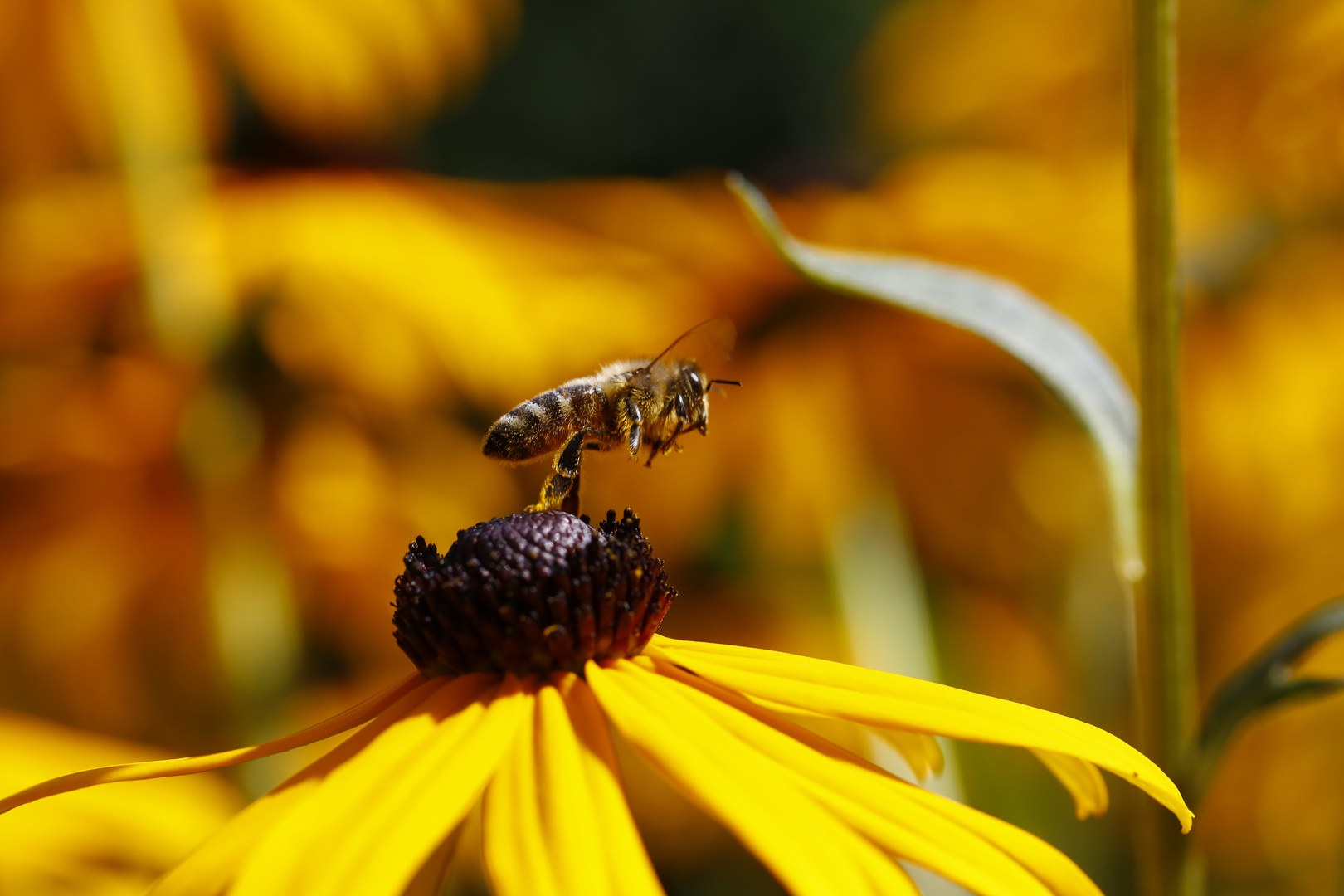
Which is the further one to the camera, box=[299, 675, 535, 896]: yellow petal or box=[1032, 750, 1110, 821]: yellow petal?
box=[1032, 750, 1110, 821]: yellow petal

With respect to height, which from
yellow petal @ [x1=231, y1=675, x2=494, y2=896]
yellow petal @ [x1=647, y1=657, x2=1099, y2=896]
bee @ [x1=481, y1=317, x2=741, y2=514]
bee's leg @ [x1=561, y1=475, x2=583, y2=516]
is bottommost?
yellow petal @ [x1=647, y1=657, x2=1099, y2=896]

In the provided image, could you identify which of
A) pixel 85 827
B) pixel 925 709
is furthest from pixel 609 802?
pixel 85 827

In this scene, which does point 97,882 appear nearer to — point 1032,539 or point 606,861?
point 606,861

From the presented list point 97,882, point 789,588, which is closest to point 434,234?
point 789,588

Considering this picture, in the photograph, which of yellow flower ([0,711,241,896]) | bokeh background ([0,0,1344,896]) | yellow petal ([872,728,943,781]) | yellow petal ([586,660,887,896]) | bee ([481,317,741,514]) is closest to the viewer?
yellow petal ([586,660,887,896])

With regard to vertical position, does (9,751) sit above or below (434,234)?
below

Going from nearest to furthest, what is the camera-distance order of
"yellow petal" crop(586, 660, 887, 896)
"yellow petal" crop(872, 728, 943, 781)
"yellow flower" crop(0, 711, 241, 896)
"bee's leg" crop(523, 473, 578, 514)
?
"yellow petal" crop(586, 660, 887, 896), "yellow petal" crop(872, 728, 943, 781), "bee's leg" crop(523, 473, 578, 514), "yellow flower" crop(0, 711, 241, 896)

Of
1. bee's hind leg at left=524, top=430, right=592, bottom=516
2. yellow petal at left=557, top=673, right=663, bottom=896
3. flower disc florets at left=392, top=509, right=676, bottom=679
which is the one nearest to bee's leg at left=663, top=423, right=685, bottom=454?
bee's hind leg at left=524, top=430, right=592, bottom=516

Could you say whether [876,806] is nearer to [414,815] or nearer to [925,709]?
[925,709]

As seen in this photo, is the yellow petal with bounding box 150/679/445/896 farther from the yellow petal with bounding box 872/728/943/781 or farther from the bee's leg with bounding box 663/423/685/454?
the bee's leg with bounding box 663/423/685/454
